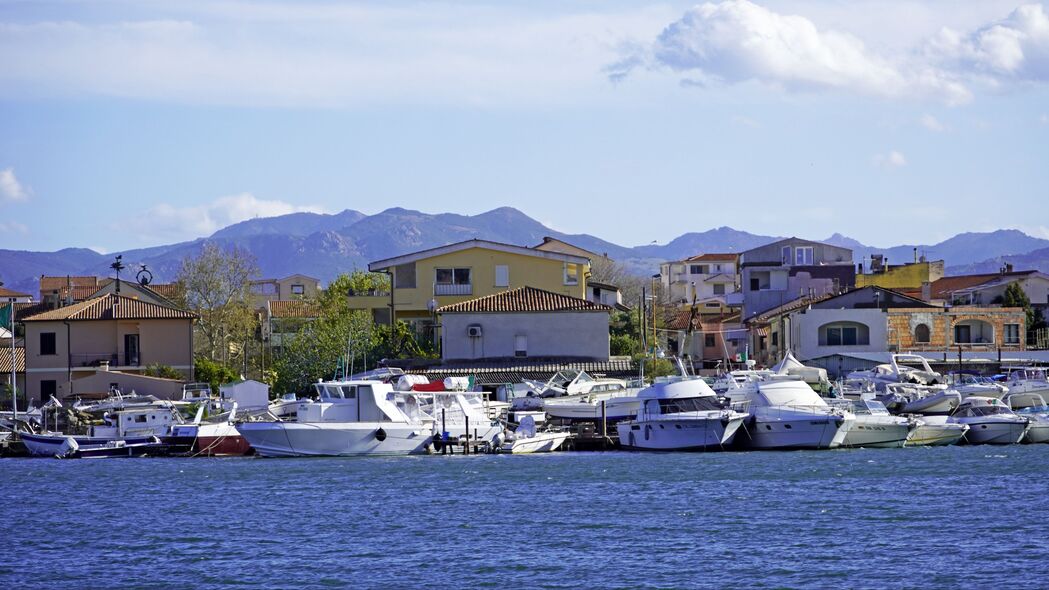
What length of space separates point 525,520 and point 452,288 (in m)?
39.0

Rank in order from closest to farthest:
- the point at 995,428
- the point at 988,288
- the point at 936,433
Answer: the point at 995,428, the point at 936,433, the point at 988,288

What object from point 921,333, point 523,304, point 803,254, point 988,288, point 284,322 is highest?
point 803,254

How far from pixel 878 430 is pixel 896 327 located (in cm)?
2551

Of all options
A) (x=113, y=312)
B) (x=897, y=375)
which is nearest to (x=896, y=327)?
(x=897, y=375)

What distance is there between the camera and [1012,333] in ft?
262

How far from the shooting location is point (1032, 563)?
2905 centimetres

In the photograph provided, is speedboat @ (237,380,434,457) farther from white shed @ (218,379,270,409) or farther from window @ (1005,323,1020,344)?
window @ (1005,323,1020,344)

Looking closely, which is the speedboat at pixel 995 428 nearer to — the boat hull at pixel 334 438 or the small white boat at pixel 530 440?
the small white boat at pixel 530 440

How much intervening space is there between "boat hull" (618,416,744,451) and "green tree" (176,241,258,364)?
39808mm

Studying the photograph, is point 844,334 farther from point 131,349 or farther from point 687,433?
point 131,349

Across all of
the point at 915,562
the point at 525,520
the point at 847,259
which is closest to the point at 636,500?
the point at 525,520

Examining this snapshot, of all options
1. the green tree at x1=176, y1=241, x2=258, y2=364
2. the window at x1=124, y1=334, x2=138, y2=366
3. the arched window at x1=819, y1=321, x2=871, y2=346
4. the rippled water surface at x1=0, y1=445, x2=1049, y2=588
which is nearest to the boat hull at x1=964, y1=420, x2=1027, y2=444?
the rippled water surface at x1=0, y1=445, x2=1049, y2=588

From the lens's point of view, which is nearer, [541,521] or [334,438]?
[541,521]

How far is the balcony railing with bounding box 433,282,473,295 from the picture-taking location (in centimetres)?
7519
